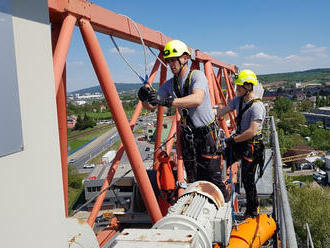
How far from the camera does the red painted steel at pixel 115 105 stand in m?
3.09

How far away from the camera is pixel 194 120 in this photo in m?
4.01

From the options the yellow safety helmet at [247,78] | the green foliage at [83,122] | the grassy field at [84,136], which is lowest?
the grassy field at [84,136]

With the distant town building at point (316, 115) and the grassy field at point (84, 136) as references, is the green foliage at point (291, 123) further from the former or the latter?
the grassy field at point (84, 136)

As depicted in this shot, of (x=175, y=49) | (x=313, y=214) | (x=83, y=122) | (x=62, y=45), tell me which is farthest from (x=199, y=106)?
(x=83, y=122)

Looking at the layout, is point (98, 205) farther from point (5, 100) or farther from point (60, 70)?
point (5, 100)

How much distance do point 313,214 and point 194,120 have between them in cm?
2500

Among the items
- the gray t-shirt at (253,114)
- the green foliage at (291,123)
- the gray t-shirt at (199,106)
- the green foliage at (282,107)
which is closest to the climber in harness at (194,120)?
the gray t-shirt at (199,106)

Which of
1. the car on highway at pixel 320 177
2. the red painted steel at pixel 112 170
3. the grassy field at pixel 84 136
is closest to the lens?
the red painted steel at pixel 112 170

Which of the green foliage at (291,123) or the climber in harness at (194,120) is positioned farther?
the green foliage at (291,123)

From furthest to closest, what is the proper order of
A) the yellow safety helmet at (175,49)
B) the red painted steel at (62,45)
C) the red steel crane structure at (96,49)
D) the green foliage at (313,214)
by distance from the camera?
the green foliage at (313,214)
the yellow safety helmet at (175,49)
the red steel crane structure at (96,49)
the red painted steel at (62,45)

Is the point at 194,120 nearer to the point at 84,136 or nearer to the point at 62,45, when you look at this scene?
the point at 62,45

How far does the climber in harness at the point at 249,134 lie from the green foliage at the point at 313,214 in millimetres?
22771

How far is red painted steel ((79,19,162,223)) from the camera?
3092 mm

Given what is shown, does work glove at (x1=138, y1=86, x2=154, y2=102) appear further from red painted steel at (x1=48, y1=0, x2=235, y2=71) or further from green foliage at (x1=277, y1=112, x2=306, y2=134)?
green foliage at (x1=277, y1=112, x2=306, y2=134)
